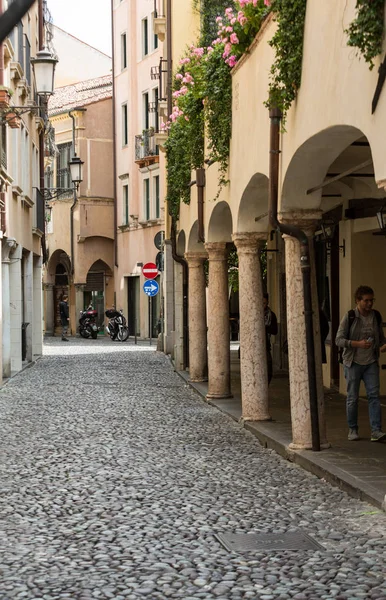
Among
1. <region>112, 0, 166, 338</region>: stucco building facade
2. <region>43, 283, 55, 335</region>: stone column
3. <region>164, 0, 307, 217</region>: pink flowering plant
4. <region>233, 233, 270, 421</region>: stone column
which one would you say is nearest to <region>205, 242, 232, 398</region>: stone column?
<region>164, 0, 307, 217</region>: pink flowering plant

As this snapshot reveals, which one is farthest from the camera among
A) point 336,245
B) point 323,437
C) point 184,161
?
point 184,161

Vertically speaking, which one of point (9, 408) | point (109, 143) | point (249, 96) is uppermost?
point (109, 143)

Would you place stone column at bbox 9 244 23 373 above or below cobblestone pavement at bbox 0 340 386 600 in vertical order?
above

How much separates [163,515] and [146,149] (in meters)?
39.6

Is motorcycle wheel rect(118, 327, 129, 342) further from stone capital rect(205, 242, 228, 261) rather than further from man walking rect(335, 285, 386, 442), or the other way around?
man walking rect(335, 285, 386, 442)

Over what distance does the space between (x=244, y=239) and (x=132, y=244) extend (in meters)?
35.0

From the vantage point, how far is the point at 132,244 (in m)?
48.6

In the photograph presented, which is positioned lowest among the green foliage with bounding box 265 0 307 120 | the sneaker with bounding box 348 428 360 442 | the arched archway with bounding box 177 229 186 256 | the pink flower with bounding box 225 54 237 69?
the sneaker with bounding box 348 428 360 442

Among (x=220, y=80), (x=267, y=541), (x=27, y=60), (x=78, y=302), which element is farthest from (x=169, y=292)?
(x=267, y=541)

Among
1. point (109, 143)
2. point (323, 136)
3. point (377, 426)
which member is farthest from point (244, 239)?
point (109, 143)

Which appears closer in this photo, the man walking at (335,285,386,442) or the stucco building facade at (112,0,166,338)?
the man walking at (335,285,386,442)

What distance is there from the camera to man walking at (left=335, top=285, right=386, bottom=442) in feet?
36.4

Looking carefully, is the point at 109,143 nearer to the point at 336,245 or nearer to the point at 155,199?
the point at 155,199

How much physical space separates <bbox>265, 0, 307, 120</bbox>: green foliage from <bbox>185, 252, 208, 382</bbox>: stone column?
33.7 feet
